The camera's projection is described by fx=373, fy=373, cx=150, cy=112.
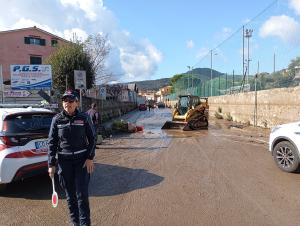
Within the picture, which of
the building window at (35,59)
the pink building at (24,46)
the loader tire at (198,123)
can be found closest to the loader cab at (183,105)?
the loader tire at (198,123)

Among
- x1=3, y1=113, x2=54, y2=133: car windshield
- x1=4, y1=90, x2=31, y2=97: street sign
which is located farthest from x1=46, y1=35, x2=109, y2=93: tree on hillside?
x1=3, y1=113, x2=54, y2=133: car windshield

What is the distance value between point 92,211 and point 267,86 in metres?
18.5

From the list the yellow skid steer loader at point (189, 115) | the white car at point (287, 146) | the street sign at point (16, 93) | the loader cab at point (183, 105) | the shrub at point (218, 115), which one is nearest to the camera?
the white car at point (287, 146)

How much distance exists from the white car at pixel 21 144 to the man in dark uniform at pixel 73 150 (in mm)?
2158

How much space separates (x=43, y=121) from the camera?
736cm

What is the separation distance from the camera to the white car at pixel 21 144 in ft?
21.8

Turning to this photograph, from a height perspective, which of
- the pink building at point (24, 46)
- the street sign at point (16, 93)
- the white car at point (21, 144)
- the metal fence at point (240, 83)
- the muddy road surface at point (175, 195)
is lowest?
the muddy road surface at point (175, 195)

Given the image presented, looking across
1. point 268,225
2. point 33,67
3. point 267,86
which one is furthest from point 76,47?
point 268,225

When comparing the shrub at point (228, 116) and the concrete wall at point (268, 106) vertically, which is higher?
the concrete wall at point (268, 106)

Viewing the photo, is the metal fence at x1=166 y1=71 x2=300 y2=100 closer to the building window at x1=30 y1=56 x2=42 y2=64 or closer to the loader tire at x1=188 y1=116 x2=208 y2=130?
the loader tire at x1=188 y1=116 x2=208 y2=130

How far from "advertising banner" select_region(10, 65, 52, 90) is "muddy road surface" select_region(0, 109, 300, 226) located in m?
9.92

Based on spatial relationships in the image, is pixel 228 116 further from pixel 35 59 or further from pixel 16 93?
pixel 35 59

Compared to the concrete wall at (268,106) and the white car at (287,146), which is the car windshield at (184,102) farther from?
the white car at (287,146)

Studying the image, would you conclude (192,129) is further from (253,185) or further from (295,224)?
(295,224)
